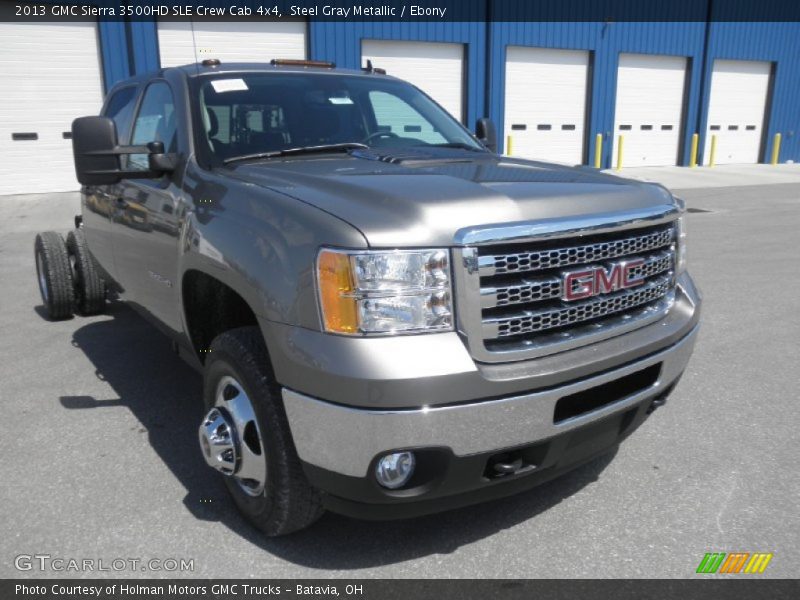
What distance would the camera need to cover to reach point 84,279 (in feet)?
18.4

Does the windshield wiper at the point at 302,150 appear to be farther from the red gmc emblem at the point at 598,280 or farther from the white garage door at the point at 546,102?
the white garage door at the point at 546,102

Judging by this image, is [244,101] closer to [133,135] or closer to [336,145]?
[336,145]

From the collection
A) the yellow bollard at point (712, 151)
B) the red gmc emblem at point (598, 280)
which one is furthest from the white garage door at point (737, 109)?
the red gmc emblem at point (598, 280)

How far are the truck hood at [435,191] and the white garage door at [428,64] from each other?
563 inches

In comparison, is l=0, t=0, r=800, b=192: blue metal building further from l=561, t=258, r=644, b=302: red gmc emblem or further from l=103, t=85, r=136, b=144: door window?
l=561, t=258, r=644, b=302: red gmc emblem

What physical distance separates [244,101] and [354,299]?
172cm

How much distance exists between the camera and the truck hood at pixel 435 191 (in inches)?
82.1

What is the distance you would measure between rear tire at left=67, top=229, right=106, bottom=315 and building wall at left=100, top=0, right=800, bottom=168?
10.00 metres

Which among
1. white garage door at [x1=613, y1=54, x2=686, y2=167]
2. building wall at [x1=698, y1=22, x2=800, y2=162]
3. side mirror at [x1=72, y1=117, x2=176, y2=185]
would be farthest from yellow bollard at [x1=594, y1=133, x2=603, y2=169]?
side mirror at [x1=72, y1=117, x2=176, y2=185]

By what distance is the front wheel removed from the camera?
7.55 feet

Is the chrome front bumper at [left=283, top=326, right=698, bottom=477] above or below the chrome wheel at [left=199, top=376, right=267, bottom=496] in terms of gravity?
above

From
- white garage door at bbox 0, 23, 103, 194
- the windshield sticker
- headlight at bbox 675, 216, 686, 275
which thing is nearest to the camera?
headlight at bbox 675, 216, 686, 275

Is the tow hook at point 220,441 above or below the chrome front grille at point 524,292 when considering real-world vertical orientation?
below

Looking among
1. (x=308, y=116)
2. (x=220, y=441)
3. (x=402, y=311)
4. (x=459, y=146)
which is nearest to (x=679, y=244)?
(x=459, y=146)
